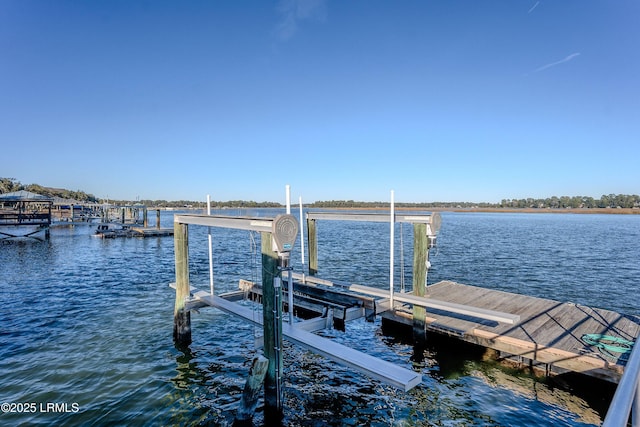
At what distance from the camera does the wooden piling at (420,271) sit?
8047mm

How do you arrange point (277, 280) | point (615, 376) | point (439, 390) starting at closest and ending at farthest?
point (277, 280) → point (615, 376) → point (439, 390)

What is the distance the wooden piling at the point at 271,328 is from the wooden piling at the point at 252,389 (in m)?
0.17

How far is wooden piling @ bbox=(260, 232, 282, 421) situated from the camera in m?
5.47

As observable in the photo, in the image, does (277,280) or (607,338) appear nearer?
(277,280)

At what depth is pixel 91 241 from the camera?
31.6 meters

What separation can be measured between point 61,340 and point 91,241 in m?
26.5

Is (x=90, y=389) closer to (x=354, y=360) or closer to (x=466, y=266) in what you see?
(x=354, y=360)

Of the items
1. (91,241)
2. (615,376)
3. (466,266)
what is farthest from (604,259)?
(91,241)

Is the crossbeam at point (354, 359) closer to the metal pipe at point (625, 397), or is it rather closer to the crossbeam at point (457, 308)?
the crossbeam at point (457, 308)

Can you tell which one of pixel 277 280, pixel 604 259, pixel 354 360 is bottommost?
→ pixel 604 259

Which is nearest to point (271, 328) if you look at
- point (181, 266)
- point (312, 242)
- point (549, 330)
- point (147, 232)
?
point (181, 266)

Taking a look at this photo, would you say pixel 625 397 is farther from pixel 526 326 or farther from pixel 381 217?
pixel 526 326

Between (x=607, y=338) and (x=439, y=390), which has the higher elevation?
(x=607, y=338)

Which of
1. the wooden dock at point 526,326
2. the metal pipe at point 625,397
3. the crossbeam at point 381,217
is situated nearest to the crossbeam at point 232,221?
the wooden dock at point 526,326
